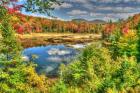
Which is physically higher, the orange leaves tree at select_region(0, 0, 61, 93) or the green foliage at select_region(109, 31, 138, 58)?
the orange leaves tree at select_region(0, 0, 61, 93)

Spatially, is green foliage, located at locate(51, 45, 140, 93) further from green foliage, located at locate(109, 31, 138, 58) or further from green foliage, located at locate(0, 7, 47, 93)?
green foliage, located at locate(109, 31, 138, 58)

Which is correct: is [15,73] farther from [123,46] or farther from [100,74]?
[123,46]

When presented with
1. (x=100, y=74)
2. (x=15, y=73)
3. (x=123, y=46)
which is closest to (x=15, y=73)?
(x=15, y=73)

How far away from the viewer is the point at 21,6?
43.5 ft

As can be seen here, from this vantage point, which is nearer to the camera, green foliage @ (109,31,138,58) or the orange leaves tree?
the orange leaves tree

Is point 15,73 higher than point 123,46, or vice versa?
point 15,73

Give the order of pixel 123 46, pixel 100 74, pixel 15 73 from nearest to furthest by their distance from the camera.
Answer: pixel 15 73 → pixel 100 74 → pixel 123 46

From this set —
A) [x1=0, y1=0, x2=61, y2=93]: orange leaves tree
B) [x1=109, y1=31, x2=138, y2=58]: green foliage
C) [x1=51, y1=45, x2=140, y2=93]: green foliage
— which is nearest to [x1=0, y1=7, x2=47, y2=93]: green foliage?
[x1=0, y1=0, x2=61, y2=93]: orange leaves tree

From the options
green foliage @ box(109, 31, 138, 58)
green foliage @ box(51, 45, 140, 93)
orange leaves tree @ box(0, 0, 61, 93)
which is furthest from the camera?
green foliage @ box(109, 31, 138, 58)

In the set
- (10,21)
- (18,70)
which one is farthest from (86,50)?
(10,21)

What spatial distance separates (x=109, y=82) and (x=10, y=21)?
36.6 metres

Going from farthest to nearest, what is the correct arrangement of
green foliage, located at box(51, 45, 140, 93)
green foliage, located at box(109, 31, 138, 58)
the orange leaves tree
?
1. green foliage, located at box(109, 31, 138, 58)
2. the orange leaves tree
3. green foliage, located at box(51, 45, 140, 93)

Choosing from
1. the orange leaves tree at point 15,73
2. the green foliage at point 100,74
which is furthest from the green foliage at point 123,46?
the orange leaves tree at point 15,73

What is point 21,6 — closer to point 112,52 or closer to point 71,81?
point 71,81
